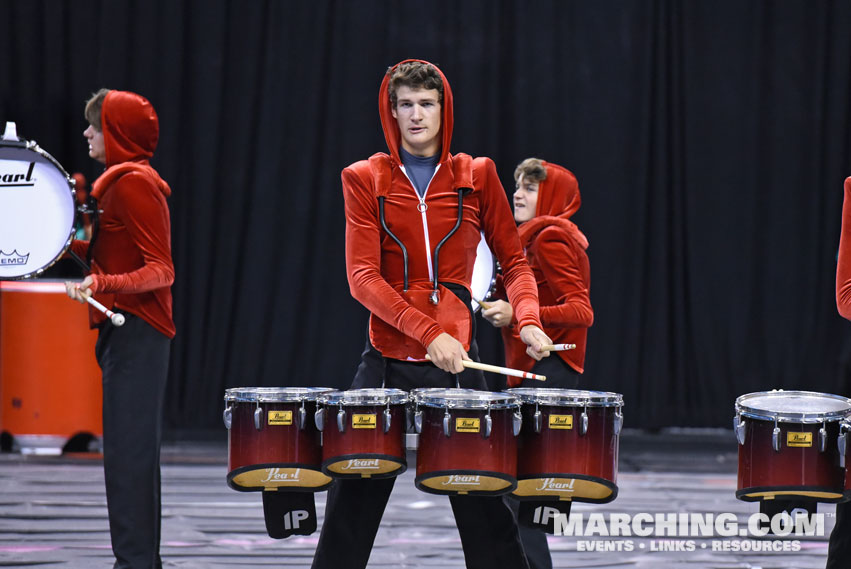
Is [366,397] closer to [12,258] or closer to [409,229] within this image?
[409,229]

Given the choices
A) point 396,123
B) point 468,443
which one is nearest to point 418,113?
point 396,123

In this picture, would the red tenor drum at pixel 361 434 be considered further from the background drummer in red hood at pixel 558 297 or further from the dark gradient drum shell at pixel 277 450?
the background drummer in red hood at pixel 558 297

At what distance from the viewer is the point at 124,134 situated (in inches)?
124

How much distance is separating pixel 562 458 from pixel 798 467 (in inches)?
22.3

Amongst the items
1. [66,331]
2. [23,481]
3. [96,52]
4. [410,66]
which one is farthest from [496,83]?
[410,66]

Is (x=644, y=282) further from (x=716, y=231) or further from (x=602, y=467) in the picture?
(x=602, y=467)

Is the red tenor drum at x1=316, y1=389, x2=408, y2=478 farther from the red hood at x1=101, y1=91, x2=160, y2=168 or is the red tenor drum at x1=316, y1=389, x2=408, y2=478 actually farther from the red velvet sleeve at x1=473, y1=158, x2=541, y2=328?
the red hood at x1=101, y1=91, x2=160, y2=168

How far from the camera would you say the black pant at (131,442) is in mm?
A: 3041

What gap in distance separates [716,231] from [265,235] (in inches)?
128

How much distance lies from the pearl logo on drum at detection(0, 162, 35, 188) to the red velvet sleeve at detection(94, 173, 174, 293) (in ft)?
0.79

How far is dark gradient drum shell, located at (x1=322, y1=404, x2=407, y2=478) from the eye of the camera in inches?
94.3

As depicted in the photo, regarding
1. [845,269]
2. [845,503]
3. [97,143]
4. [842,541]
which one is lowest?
[842,541]

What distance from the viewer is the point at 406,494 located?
5422mm

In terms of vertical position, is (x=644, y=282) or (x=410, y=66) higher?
(x=410, y=66)
